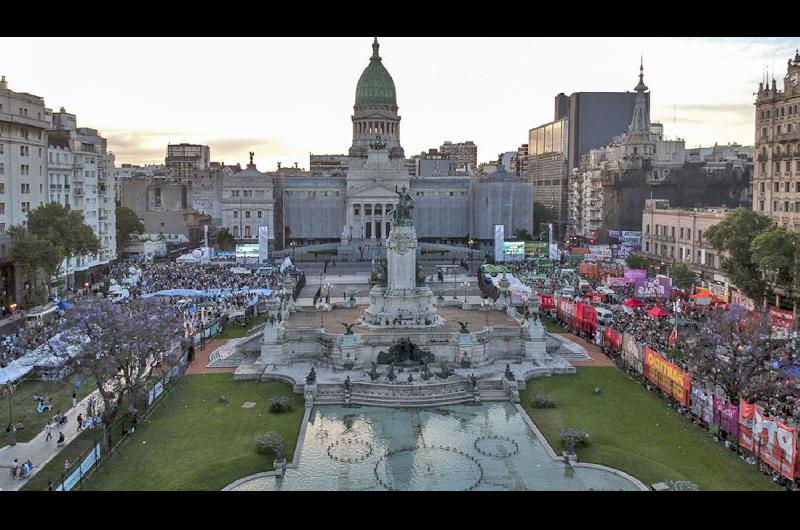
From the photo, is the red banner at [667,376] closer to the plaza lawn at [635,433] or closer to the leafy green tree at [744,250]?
the plaza lawn at [635,433]

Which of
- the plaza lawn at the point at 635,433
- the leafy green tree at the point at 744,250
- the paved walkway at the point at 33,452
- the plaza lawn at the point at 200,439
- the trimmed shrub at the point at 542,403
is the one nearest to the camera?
the paved walkway at the point at 33,452

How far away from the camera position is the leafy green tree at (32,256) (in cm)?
5584

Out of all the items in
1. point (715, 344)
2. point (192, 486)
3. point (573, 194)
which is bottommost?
point (192, 486)

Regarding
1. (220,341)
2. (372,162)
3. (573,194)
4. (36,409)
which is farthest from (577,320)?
(573,194)

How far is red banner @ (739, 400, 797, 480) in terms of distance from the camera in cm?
2603

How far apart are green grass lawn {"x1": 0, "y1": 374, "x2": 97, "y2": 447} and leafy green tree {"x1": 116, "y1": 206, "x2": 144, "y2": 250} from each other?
64.3 meters

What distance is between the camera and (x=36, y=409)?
117 ft

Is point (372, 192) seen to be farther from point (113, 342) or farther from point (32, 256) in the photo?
point (113, 342)

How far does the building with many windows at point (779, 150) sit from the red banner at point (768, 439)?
136 ft

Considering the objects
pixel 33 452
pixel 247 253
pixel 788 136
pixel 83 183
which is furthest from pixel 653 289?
pixel 83 183

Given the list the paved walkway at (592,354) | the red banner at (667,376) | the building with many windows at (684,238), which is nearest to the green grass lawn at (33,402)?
the red banner at (667,376)

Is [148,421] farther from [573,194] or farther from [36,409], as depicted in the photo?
[573,194]

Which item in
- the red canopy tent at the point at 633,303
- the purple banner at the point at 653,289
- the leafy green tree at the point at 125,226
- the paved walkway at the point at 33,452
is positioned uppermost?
the leafy green tree at the point at 125,226

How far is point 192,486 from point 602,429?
1849 centimetres
